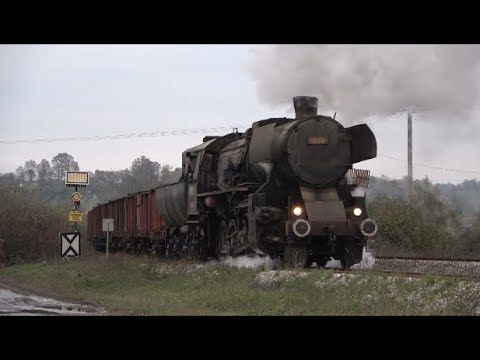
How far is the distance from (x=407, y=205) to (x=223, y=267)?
14.1 metres

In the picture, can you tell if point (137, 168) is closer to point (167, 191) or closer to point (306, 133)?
point (167, 191)

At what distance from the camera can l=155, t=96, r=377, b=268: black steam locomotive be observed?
17344 millimetres

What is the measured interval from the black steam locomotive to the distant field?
1242mm

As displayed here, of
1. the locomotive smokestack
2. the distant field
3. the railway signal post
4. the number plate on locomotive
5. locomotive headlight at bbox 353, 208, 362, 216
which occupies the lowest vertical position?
the distant field

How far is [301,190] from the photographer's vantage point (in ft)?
58.4

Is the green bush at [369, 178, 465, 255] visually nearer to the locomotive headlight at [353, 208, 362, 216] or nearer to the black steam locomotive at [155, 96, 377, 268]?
the black steam locomotive at [155, 96, 377, 268]

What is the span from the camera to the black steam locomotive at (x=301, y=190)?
17344 millimetres

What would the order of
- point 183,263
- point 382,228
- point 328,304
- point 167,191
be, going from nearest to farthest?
point 328,304 < point 183,263 < point 167,191 < point 382,228

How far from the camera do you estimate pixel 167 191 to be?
26.0 meters

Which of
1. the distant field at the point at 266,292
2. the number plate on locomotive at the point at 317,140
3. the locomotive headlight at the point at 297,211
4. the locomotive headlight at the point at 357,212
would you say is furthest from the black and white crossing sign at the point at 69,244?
the locomotive headlight at the point at 357,212

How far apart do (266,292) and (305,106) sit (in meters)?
6.29

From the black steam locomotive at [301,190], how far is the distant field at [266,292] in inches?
48.9

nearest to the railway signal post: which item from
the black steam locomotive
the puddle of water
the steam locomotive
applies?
the steam locomotive
